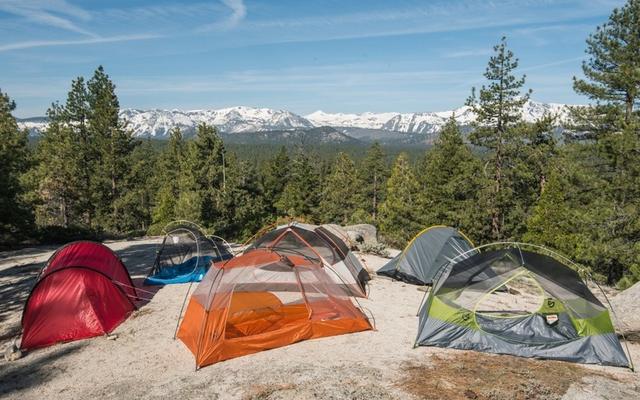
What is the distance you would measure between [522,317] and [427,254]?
236 inches

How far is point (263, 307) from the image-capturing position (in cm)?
1074

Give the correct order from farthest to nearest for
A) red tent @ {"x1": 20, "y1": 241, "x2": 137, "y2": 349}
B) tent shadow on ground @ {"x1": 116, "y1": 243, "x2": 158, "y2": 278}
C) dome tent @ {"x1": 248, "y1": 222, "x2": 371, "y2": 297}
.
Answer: tent shadow on ground @ {"x1": 116, "y1": 243, "x2": 158, "y2": 278} < dome tent @ {"x1": 248, "y1": 222, "x2": 371, "y2": 297} < red tent @ {"x1": 20, "y1": 241, "x2": 137, "y2": 349}

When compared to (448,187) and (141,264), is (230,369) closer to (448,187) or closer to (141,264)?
(141,264)

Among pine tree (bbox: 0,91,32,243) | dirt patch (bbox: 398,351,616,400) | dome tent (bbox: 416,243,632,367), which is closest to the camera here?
dirt patch (bbox: 398,351,616,400)

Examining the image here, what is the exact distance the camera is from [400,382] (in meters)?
7.91

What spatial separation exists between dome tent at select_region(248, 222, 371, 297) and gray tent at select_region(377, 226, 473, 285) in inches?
75.3

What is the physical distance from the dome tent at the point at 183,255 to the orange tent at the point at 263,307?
5.09 meters

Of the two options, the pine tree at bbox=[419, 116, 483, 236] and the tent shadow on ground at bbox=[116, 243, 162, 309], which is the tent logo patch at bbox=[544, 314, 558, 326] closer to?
the tent shadow on ground at bbox=[116, 243, 162, 309]

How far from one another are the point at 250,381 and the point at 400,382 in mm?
2869

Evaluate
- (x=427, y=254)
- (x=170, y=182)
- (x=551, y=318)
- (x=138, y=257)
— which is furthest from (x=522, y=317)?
(x=170, y=182)

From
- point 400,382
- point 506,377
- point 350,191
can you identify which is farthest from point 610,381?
point 350,191

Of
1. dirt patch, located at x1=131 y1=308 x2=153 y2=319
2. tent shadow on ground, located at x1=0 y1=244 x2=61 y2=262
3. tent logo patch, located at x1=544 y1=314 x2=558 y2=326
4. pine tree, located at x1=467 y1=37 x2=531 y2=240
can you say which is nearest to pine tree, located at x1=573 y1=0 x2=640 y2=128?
pine tree, located at x1=467 y1=37 x2=531 y2=240

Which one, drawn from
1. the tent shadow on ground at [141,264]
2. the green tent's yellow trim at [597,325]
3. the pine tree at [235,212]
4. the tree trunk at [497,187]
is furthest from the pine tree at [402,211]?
the green tent's yellow trim at [597,325]

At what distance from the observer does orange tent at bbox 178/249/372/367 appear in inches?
372
